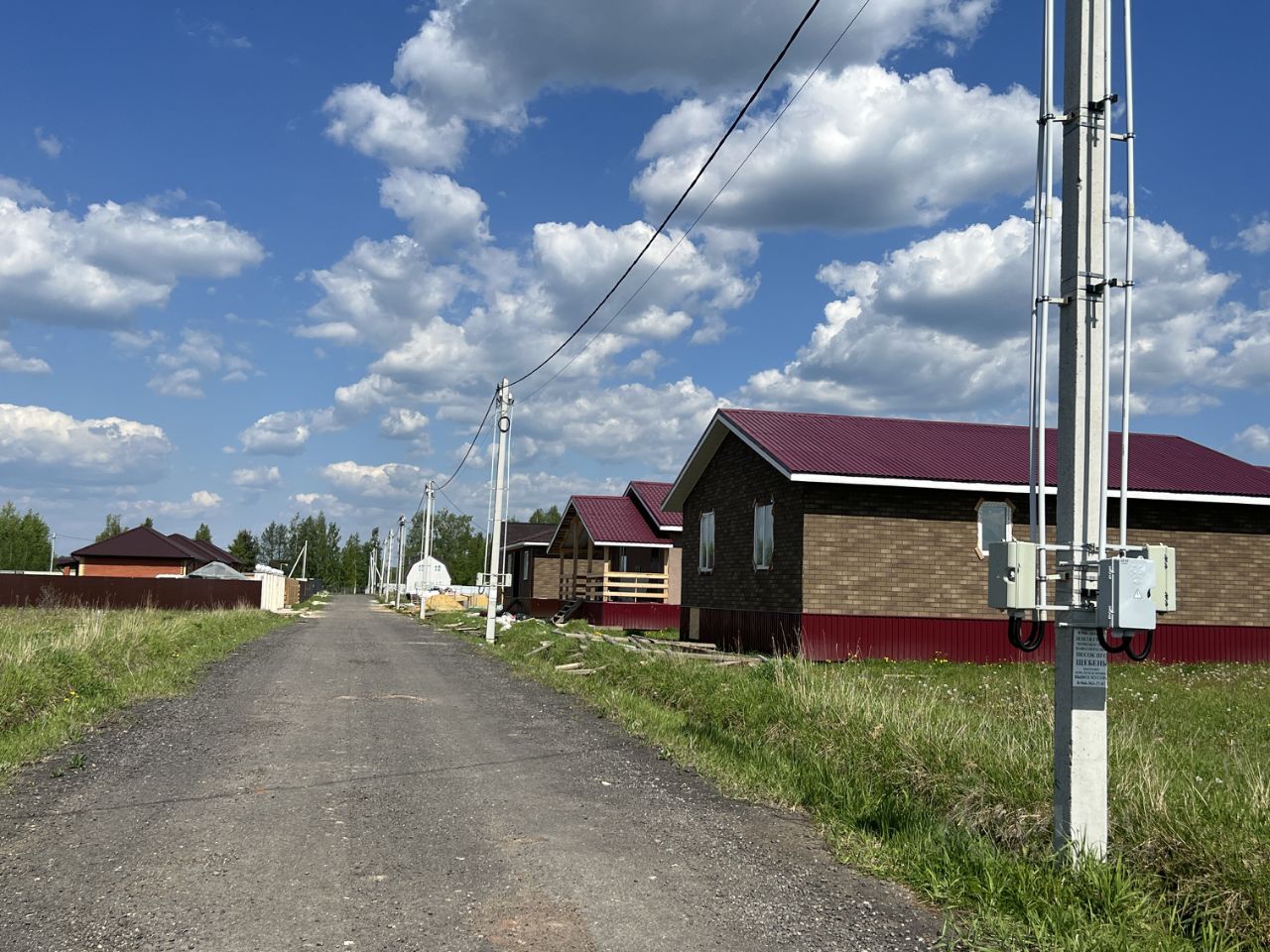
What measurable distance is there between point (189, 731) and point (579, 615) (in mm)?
27268

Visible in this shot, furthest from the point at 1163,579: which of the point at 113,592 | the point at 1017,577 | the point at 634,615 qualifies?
the point at 113,592

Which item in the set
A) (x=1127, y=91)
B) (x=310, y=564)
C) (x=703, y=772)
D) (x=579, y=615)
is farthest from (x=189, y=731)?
(x=310, y=564)

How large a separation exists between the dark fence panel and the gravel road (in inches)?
1395

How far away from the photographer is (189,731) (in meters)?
10.7

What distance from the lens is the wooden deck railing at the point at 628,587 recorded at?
35.1 meters

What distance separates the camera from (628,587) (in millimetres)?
35938

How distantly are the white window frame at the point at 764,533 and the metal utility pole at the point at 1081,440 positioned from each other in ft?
50.2

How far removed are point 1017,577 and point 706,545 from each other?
20135 mm

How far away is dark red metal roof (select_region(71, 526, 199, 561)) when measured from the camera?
74000 mm

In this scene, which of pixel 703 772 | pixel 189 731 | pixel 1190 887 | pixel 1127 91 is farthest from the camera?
pixel 189 731

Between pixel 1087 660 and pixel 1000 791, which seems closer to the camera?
pixel 1087 660

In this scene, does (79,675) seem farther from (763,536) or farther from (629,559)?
(629,559)

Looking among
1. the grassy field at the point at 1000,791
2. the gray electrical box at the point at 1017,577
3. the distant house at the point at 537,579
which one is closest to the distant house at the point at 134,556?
the distant house at the point at 537,579

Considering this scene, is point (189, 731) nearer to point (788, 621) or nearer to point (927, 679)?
point (927, 679)
